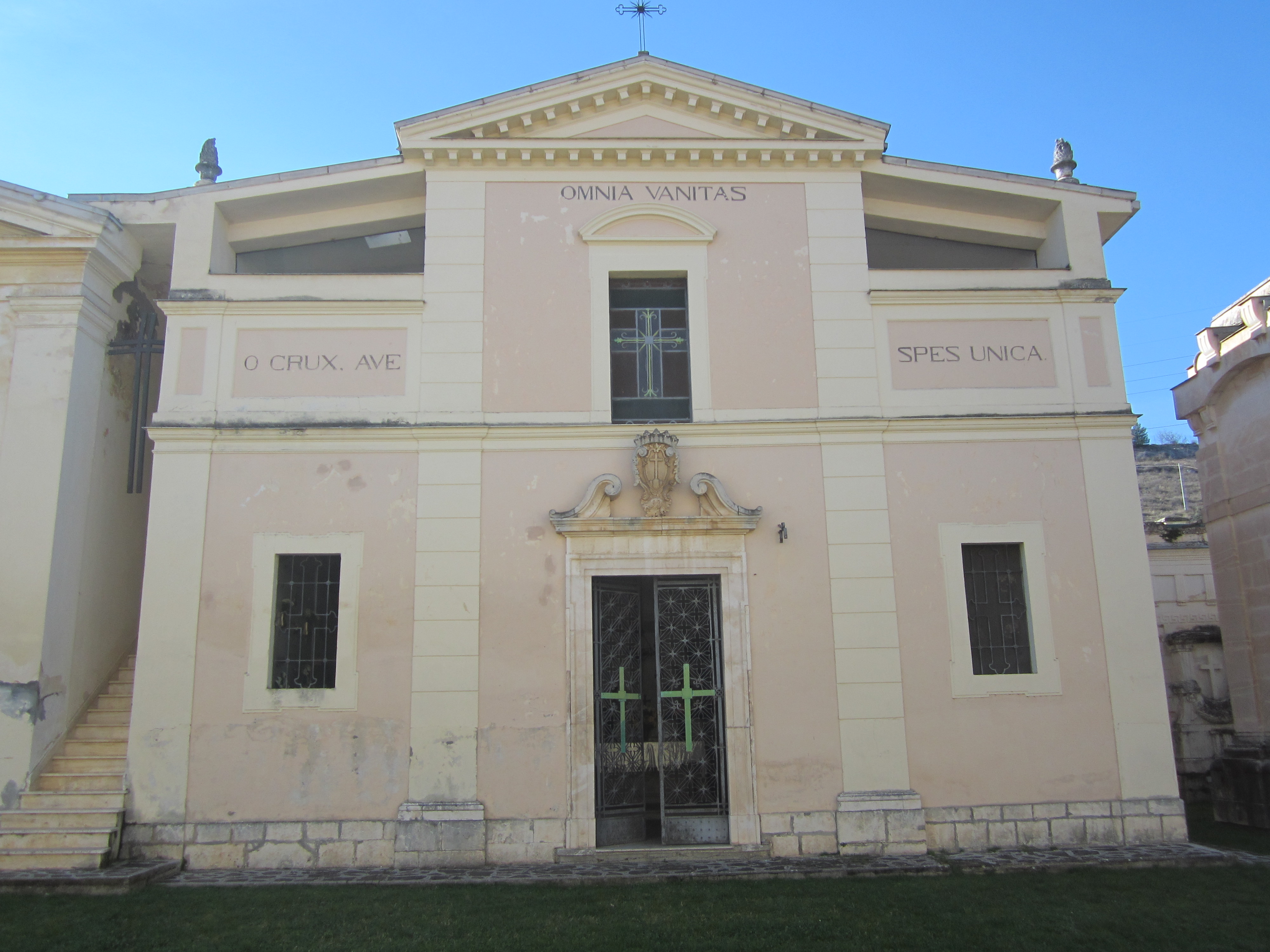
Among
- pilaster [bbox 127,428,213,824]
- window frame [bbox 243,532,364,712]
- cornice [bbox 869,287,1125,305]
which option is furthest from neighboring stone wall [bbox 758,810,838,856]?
pilaster [bbox 127,428,213,824]

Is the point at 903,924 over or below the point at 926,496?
below

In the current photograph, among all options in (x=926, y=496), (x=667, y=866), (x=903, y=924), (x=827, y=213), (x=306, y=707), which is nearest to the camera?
(x=903, y=924)

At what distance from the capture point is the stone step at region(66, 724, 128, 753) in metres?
11.4

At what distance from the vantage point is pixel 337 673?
1113cm

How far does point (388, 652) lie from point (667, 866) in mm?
3831

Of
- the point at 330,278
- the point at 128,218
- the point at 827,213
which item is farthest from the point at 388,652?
the point at 827,213

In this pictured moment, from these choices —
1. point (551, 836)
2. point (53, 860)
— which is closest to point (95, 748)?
point (53, 860)

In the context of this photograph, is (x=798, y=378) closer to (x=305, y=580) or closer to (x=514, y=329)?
(x=514, y=329)

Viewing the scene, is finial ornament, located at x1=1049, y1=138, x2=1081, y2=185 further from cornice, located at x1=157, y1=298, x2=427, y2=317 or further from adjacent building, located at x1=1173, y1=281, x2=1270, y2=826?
cornice, located at x1=157, y1=298, x2=427, y2=317

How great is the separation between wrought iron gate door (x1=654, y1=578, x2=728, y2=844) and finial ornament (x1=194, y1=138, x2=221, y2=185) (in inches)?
311

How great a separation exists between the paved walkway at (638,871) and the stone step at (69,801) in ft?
2.40

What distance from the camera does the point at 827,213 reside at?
41.4ft

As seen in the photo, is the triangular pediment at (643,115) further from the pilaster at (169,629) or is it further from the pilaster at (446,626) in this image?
the pilaster at (169,629)

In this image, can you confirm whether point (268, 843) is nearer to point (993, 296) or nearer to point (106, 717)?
point (106, 717)
